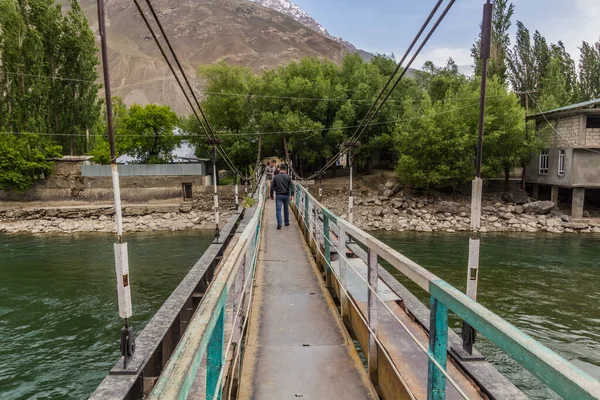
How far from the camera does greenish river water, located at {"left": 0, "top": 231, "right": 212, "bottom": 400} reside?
679cm

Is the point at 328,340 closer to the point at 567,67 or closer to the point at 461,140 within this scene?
the point at 461,140

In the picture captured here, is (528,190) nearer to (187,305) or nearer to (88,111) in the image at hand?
(187,305)

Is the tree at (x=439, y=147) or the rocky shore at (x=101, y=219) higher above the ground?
the tree at (x=439, y=147)

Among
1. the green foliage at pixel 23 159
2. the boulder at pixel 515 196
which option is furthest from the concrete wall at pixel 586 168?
the green foliage at pixel 23 159

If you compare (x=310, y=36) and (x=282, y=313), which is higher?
(x=310, y=36)

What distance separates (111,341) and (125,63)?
423 feet

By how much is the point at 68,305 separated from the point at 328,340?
919 centimetres

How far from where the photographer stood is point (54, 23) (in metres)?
25.7

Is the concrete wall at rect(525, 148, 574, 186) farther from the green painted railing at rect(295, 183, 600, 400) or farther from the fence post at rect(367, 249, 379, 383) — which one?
the green painted railing at rect(295, 183, 600, 400)

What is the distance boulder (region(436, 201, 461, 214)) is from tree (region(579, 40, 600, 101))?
14.9m

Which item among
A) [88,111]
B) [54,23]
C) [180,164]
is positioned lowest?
[180,164]

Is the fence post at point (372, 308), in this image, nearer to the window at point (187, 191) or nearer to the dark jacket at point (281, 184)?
the dark jacket at point (281, 184)

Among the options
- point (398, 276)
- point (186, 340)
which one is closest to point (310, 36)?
point (398, 276)

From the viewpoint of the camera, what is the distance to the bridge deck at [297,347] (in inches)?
102
